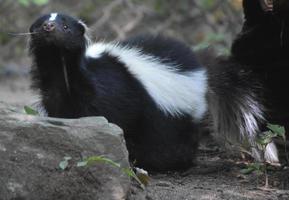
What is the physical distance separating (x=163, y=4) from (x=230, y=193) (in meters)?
8.02

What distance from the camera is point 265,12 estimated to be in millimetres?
5609

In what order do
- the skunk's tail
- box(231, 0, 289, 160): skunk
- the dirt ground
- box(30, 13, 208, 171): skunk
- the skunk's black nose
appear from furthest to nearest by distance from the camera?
1. the skunk's tail
2. box(231, 0, 289, 160): skunk
3. box(30, 13, 208, 171): skunk
4. the skunk's black nose
5. the dirt ground

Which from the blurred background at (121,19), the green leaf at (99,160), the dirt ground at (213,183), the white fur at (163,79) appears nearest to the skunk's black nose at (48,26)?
the white fur at (163,79)

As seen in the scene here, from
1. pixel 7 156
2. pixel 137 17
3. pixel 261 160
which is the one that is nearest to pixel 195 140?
pixel 261 160

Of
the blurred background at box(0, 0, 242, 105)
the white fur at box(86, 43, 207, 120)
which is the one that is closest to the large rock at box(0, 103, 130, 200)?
the white fur at box(86, 43, 207, 120)

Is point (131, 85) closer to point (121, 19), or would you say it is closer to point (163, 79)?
point (163, 79)

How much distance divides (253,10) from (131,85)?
114 cm

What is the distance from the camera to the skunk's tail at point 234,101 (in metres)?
5.92

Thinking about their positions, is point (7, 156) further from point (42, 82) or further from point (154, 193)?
point (42, 82)

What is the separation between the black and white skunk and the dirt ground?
213 mm

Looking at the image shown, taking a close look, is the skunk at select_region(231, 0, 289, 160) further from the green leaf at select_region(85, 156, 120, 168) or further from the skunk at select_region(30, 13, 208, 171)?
the green leaf at select_region(85, 156, 120, 168)

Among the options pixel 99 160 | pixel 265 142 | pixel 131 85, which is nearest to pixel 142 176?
pixel 99 160

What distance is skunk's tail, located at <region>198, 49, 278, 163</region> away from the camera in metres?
5.92

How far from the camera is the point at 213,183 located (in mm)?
5094
